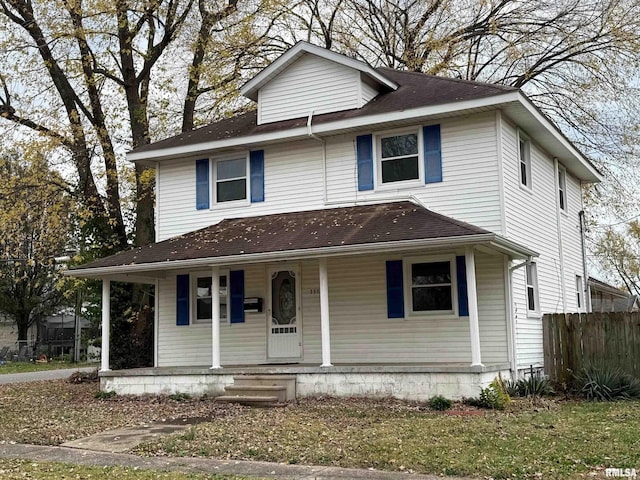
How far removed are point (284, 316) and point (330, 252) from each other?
339cm

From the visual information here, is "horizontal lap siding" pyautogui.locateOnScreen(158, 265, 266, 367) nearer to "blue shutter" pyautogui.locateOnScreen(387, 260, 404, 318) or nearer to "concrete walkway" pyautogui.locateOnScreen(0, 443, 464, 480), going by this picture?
"blue shutter" pyautogui.locateOnScreen(387, 260, 404, 318)

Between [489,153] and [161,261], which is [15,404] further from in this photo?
[489,153]

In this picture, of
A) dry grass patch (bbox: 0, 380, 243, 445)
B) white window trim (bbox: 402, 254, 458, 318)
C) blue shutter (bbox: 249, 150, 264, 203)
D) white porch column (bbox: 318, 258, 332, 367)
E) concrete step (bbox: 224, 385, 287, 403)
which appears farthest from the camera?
blue shutter (bbox: 249, 150, 264, 203)

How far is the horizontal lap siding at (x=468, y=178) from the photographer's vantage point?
1416cm

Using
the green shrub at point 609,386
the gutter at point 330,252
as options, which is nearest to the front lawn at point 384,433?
the green shrub at point 609,386

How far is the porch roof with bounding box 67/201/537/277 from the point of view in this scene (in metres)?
12.5

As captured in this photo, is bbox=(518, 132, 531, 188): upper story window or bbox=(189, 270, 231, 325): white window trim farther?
bbox=(189, 270, 231, 325): white window trim

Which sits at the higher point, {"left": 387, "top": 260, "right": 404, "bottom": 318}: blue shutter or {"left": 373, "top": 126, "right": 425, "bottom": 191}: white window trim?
{"left": 373, "top": 126, "right": 425, "bottom": 191}: white window trim

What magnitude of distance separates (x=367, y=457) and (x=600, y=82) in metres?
18.5

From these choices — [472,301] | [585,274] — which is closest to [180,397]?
[472,301]

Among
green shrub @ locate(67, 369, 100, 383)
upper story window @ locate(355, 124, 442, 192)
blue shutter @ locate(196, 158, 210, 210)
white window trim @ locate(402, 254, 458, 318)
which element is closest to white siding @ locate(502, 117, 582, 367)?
white window trim @ locate(402, 254, 458, 318)

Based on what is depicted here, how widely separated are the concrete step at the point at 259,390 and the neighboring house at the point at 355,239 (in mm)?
479

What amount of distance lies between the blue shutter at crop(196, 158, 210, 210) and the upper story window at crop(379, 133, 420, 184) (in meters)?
4.44

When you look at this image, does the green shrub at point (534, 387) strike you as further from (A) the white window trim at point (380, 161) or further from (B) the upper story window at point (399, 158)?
(A) the white window trim at point (380, 161)
